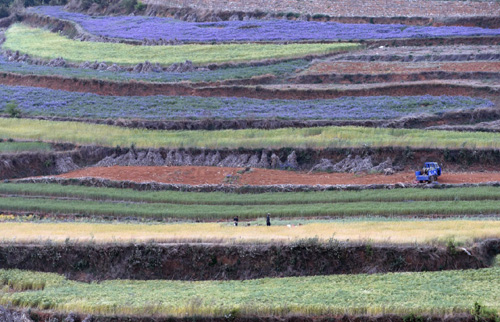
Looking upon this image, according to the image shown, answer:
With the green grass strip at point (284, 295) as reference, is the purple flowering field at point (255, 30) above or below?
above

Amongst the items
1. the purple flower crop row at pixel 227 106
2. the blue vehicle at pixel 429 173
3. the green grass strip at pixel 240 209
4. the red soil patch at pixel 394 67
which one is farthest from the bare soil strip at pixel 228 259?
the red soil patch at pixel 394 67

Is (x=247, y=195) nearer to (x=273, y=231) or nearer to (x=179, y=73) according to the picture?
(x=273, y=231)

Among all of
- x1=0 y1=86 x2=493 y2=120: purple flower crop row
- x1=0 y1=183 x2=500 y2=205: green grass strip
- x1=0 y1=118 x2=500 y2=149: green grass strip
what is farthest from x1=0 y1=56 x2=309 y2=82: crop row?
x1=0 y1=183 x2=500 y2=205: green grass strip

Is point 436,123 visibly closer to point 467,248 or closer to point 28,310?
point 467,248

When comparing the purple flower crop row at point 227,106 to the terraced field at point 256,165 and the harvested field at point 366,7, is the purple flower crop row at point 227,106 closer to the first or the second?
the terraced field at point 256,165

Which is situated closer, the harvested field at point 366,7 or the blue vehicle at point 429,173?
the blue vehicle at point 429,173

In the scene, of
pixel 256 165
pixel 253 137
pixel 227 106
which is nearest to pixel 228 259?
pixel 256 165
